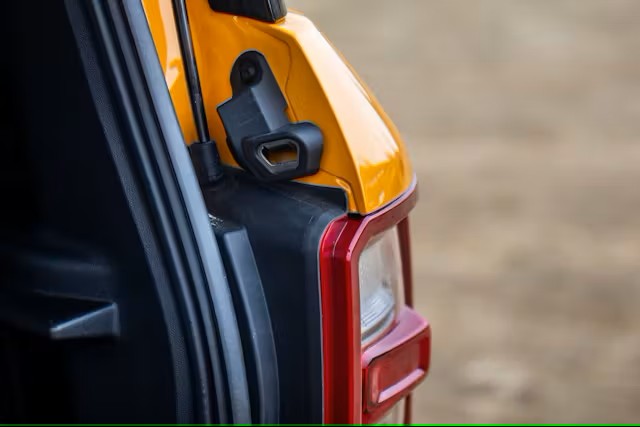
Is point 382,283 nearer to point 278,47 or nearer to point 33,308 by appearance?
point 278,47

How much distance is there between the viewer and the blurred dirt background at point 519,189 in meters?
3.88

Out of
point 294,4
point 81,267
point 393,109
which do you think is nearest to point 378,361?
point 81,267

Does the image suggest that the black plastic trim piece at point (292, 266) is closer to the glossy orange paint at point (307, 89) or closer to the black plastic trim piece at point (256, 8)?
the glossy orange paint at point (307, 89)

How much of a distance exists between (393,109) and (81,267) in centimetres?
542

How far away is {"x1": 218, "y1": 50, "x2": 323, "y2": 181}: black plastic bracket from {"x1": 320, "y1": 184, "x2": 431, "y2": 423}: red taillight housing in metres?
0.12

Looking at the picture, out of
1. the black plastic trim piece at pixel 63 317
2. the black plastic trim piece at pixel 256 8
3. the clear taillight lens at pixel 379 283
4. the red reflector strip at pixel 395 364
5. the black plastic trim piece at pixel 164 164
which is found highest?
the black plastic trim piece at pixel 256 8

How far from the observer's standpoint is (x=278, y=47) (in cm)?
153

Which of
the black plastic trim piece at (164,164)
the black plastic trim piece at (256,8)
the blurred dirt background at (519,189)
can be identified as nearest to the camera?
the black plastic trim piece at (164,164)

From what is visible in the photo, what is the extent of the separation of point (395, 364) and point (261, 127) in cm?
43

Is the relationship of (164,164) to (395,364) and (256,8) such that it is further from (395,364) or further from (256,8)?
(395,364)

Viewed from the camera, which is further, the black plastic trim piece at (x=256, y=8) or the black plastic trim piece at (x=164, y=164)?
the black plastic trim piece at (x=256, y=8)

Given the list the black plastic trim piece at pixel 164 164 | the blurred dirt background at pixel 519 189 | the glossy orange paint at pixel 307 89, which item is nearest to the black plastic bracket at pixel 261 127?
the glossy orange paint at pixel 307 89

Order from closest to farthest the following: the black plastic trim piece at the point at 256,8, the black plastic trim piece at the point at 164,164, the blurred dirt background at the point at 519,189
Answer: the black plastic trim piece at the point at 164,164, the black plastic trim piece at the point at 256,8, the blurred dirt background at the point at 519,189

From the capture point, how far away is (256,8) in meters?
1.54
